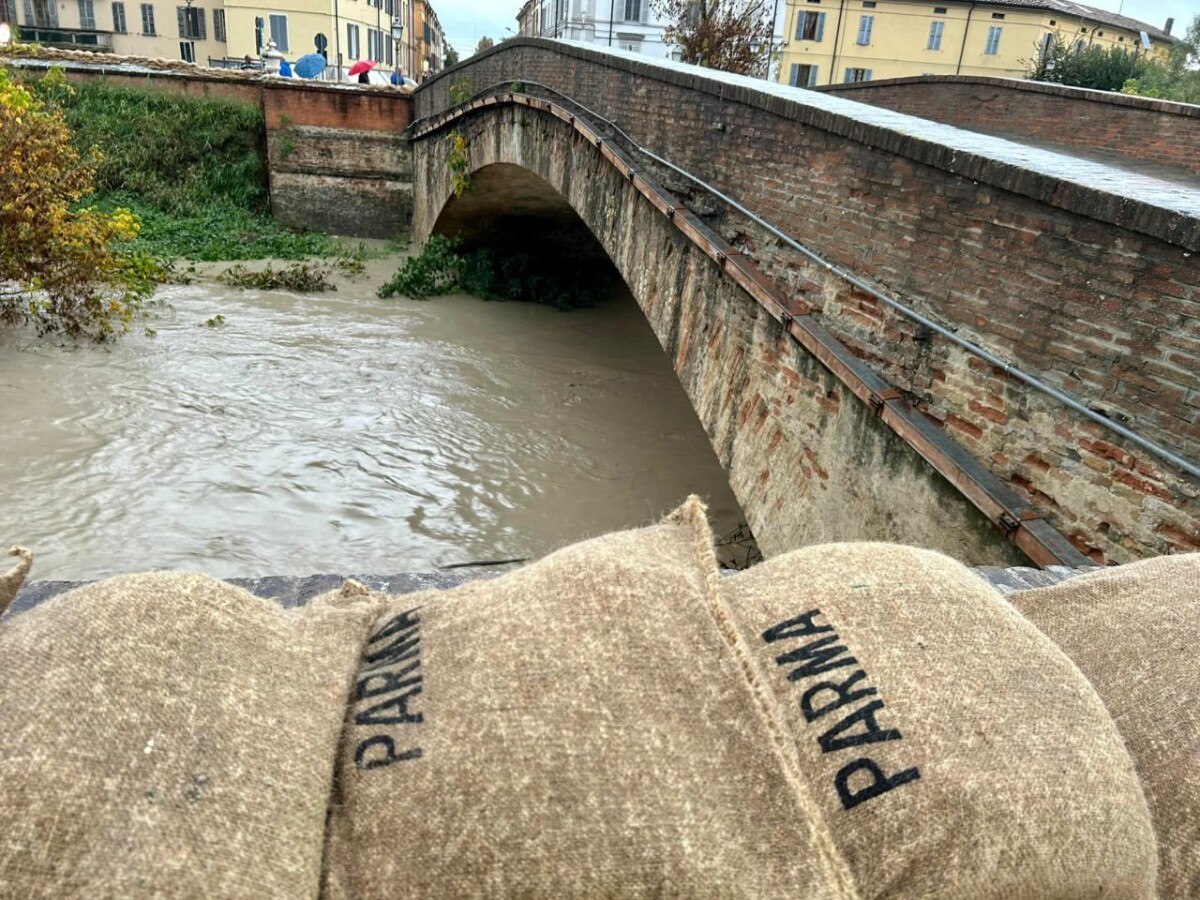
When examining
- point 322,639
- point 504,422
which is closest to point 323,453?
point 504,422

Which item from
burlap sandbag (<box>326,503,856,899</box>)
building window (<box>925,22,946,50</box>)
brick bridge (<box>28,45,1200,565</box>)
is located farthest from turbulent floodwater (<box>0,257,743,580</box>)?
building window (<box>925,22,946,50</box>)

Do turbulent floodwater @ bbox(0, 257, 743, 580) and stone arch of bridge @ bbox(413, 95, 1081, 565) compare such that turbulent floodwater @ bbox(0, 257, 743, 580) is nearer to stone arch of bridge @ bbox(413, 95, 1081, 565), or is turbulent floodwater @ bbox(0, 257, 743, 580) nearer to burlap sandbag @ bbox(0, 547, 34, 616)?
stone arch of bridge @ bbox(413, 95, 1081, 565)

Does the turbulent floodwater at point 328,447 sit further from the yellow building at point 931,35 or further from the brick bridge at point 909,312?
the yellow building at point 931,35

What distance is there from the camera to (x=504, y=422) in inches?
400

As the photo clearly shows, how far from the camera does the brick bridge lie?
3.45 metres

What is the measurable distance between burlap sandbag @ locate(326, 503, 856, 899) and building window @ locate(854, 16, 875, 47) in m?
37.7

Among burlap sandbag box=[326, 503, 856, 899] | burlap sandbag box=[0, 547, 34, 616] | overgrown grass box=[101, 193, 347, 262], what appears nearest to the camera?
burlap sandbag box=[326, 503, 856, 899]

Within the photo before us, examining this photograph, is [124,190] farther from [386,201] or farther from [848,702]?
[848,702]

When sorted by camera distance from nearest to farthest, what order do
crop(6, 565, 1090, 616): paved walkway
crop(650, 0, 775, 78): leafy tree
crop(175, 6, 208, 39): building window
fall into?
crop(6, 565, 1090, 616): paved walkway < crop(650, 0, 775, 78): leafy tree < crop(175, 6, 208, 39): building window

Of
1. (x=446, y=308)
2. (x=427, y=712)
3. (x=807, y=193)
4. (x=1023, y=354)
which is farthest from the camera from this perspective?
(x=446, y=308)

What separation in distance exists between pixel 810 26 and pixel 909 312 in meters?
34.0

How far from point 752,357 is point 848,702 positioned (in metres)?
4.54

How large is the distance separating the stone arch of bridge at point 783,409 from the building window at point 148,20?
34.0 metres

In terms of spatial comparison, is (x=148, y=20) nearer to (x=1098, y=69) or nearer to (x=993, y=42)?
(x=993, y=42)
